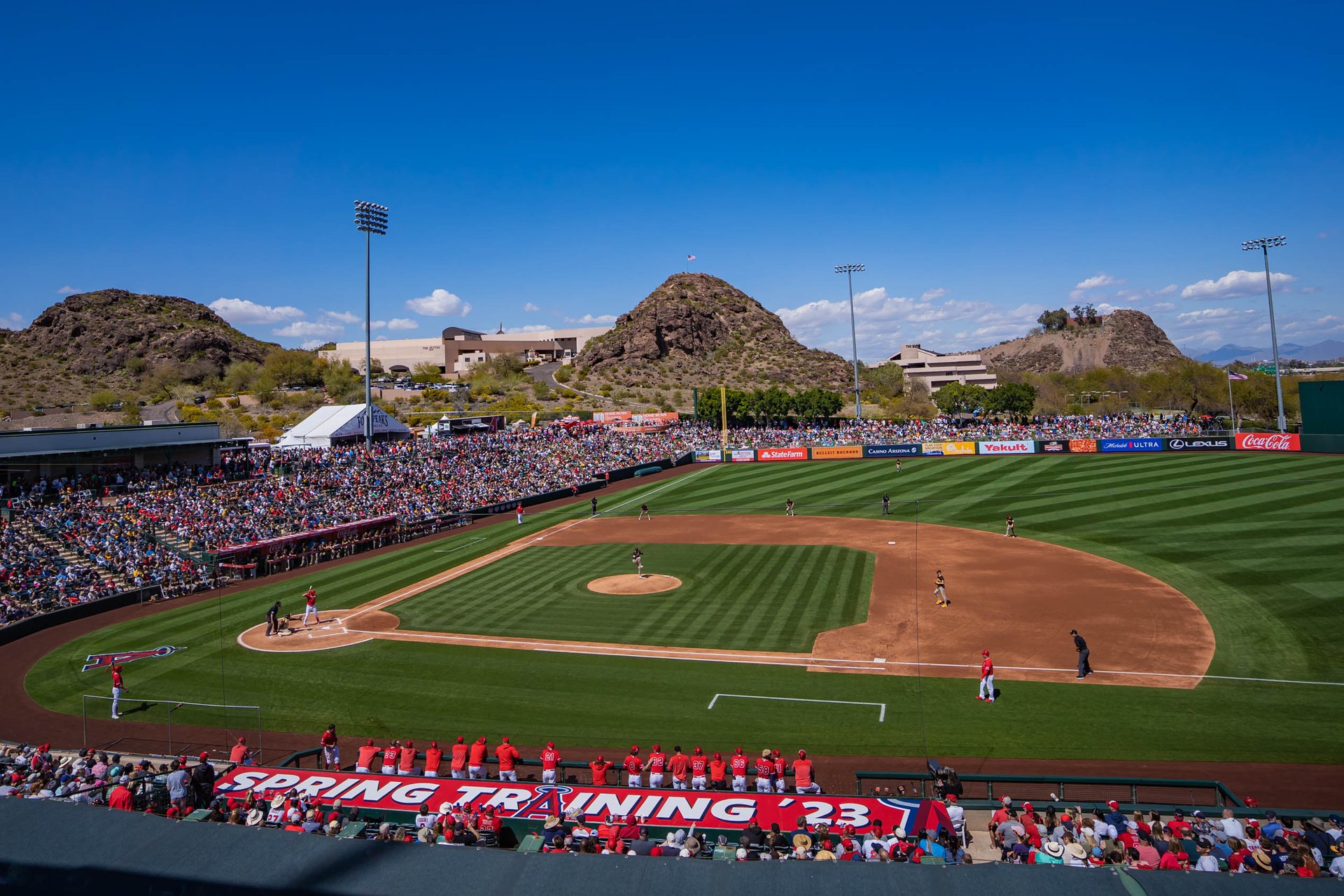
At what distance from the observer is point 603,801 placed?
12344 millimetres

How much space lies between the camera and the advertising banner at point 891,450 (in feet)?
219

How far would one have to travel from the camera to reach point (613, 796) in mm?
12477

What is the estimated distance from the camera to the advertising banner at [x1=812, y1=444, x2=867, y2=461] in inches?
2702

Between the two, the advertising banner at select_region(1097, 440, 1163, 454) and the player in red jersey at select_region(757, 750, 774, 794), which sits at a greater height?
the advertising banner at select_region(1097, 440, 1163, 454)

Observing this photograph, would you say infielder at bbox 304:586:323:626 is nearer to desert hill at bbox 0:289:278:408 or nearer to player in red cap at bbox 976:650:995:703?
player in red cap at bbox 976:650:995:703

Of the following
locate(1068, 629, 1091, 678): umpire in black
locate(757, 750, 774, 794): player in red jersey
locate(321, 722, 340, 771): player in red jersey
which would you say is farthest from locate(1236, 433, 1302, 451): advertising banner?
locate(321, 722, 340, 771): player in red jersey

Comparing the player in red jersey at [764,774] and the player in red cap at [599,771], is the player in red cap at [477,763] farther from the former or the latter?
the player in red jersey at [764,774]

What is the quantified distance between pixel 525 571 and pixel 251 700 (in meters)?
14.0

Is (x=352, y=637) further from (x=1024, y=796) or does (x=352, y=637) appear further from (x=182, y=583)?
(x=1024, y=796)

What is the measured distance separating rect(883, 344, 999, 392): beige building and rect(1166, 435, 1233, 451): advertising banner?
10795cm

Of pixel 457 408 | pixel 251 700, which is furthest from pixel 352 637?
pixel 457 408

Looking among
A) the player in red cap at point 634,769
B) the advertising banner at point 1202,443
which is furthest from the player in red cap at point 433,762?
the advertising banner at point 1202,443

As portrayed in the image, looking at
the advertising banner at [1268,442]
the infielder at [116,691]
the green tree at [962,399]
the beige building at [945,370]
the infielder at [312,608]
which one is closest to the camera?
the infielder at [116,691]

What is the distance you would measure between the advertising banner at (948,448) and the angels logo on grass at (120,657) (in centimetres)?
5666
